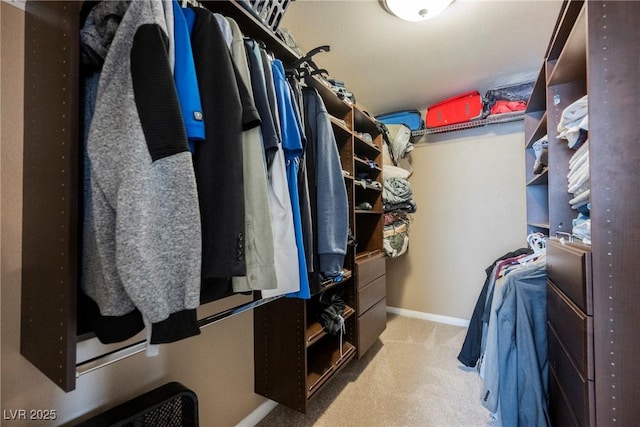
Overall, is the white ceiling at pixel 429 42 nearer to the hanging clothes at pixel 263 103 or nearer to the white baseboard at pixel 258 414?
the hanging clothes at pixel 263 103

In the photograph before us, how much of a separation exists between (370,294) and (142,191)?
1747 millimetres

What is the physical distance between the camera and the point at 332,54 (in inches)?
75.5

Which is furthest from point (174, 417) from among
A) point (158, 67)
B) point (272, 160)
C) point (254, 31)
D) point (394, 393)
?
point (254, 31)

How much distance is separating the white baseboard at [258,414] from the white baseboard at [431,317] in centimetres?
188

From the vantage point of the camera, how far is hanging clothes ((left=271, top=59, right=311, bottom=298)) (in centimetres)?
90

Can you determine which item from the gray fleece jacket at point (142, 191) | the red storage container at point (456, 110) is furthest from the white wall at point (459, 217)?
the gray fleece jacket at point (142, 191)

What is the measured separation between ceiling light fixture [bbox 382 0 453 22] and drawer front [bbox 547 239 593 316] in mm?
1332

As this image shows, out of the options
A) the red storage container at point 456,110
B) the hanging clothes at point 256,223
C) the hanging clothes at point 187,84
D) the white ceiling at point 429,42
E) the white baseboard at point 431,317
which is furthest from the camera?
the white baseboard at point 431,317

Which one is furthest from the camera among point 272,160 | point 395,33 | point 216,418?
point 395,33

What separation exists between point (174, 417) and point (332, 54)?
224cm

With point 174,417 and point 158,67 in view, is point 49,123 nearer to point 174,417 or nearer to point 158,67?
point 158,67

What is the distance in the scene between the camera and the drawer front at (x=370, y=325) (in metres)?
1.81

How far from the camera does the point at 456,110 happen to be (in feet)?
8.23

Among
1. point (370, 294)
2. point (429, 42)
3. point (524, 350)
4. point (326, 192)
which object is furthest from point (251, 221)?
point (429, 42)
